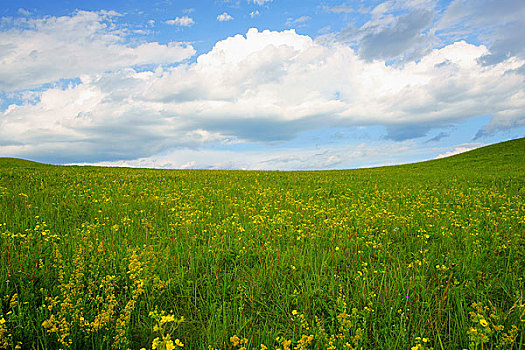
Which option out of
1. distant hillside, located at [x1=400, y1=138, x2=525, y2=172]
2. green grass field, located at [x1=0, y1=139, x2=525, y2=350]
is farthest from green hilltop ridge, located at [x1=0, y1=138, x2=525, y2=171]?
green grass field, located at [x1=0, y1=139, x2=525, y2=350]

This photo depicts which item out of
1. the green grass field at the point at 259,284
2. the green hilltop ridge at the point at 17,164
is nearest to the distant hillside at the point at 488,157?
the green grass field at the point at 259,284

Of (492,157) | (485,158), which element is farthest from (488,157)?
(485,158)

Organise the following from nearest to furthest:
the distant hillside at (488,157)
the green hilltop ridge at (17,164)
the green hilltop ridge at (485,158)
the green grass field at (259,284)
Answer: the green grass field at (259,284) < the green hilltop ridge at (17,164) < the green hilltop ridge at (485,158) < the distant hillside at (488,157)

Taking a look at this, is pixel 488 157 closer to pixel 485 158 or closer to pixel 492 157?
pixel 492 157

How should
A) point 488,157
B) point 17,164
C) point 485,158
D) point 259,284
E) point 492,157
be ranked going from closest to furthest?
point 259,284, point 17,164, point 485,158, point 492,157, point 488,157

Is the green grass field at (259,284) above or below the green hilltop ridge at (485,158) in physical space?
below

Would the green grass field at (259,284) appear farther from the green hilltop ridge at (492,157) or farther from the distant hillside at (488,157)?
the green hilltop ridge at (492,157)

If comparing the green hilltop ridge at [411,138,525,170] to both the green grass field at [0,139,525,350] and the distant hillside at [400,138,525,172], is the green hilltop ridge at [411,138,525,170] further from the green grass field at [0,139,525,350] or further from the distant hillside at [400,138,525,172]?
the green grass field at [0,139,525,350]

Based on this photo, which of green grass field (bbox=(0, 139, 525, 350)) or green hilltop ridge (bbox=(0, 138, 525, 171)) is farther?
green hilltop ridge (bbox=(0, 138, 525, 171))

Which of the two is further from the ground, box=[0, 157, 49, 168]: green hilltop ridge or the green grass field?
box=[0, 157, 49, 168]: green hilltop ridge

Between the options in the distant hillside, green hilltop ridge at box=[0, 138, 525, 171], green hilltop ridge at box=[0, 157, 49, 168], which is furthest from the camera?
the distant hillside

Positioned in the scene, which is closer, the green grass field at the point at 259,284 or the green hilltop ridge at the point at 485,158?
the green grass field at the point at 259,284

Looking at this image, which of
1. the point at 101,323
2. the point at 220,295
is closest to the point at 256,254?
the point at 220,295

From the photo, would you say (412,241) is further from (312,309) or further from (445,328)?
(312,309)
